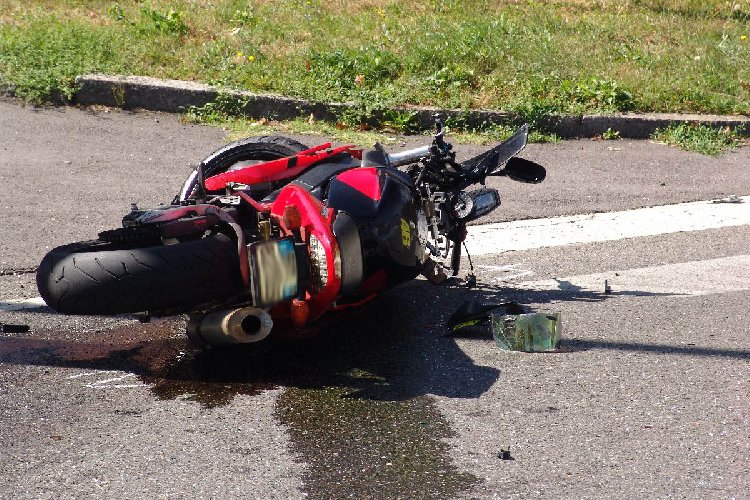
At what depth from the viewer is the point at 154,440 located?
14.2 feet

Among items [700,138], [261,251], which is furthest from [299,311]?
[700,138]

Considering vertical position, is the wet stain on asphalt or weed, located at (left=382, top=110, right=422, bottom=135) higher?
weed, located at (left=382, top=110, right=422, bottom=135)

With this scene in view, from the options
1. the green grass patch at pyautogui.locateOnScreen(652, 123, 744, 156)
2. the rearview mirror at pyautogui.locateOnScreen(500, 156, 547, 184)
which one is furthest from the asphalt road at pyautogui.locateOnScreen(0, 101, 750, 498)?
the green grass patch at pyautogui.locateOnScreen(652, 123, 744, 156)

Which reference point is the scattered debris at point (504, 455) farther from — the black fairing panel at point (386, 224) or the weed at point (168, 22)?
the weed at point (168, 22)

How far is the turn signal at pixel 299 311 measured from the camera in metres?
4.83

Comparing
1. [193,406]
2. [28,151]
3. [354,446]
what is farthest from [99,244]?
[28,151]

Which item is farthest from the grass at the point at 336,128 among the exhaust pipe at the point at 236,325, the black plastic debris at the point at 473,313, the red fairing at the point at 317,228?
the exhaust pipe at the point at 236,325

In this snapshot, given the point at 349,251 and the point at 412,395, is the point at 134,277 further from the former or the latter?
the point at 412,395

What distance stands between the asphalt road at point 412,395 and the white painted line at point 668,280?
0.07 feet

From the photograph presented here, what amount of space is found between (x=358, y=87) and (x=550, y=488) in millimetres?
6628

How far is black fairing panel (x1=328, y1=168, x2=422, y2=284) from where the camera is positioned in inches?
201

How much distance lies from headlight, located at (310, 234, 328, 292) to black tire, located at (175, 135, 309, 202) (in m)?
1.36

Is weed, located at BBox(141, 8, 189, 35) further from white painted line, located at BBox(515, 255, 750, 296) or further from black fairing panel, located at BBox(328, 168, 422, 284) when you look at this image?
black fairing panel, located at BBox(328, 168, 422, 284)

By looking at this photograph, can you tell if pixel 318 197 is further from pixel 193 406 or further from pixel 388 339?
pixel 193 406
